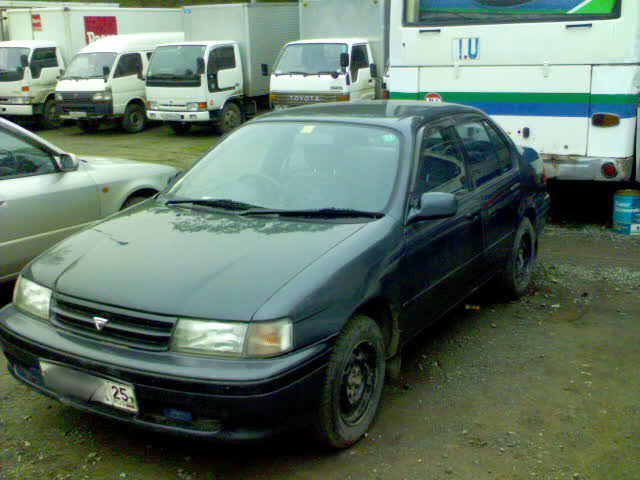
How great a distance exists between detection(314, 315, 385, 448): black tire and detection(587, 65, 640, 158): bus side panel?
16.2 ft

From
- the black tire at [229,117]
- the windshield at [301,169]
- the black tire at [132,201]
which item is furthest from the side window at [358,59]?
the windshield at [301,169]

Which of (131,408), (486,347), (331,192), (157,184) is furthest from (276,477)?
(157,184)

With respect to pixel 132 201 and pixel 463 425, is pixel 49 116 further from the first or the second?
pixel 463 425

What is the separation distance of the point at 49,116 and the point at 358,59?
885 cm

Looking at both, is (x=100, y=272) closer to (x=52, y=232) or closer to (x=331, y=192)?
(x=331, y=192)

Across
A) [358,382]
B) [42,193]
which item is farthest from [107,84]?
[358,382]

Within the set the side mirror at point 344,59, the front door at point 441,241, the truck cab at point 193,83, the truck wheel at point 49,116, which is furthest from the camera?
the truck wheel at point 49,116

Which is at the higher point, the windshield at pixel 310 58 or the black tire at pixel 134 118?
the windshield at pixel 310 58

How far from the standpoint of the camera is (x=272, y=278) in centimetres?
338

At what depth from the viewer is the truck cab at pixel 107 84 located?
18.1 m

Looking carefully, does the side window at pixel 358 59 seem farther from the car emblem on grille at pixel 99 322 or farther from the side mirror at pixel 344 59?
the car emblem on grille at pixel 99 322

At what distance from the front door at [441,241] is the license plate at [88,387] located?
5.22 ft

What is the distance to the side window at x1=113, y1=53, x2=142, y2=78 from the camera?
1834cm

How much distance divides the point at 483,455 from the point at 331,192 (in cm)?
161
